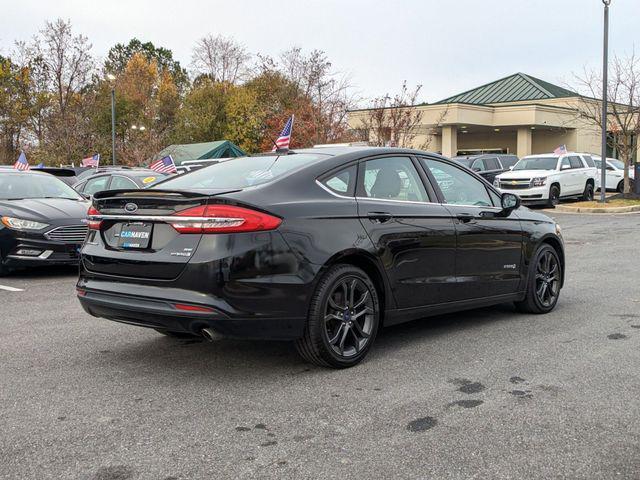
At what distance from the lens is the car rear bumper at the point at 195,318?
423 cm

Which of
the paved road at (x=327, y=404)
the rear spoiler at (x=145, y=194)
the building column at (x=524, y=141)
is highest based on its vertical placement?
the building column at (x=524, y=141)

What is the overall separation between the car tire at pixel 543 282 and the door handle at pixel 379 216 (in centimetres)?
214

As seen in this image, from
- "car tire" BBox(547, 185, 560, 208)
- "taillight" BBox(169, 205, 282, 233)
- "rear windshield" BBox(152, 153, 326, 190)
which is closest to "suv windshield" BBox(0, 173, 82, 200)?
"rear windshield" BBox(152, 153, 326, 190)

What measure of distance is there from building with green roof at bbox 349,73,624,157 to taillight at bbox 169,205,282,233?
33.5 metres

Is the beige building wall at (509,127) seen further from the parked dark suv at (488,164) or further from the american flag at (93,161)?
the american flag at (93,161)

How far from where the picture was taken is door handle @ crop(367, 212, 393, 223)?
16.3ft

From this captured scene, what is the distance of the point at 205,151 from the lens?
3228 centimetres

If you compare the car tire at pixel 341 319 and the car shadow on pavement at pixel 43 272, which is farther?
the car shadow on pavement at pixel 43 272

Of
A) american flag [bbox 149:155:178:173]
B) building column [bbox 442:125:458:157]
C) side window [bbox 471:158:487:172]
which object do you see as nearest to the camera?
american flag [bbox 149:155:178:173]

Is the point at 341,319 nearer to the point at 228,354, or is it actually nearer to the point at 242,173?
the point at 228,354

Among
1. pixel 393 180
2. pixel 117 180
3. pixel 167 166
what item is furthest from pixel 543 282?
pixel 167 166

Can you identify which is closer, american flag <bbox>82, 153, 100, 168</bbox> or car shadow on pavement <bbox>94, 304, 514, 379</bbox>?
car shadow on pavement <bbox>94, 304, 514, 379</bbox>

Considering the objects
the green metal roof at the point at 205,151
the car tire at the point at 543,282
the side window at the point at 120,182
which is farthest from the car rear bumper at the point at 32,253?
the green metal roof at the point at 205,151

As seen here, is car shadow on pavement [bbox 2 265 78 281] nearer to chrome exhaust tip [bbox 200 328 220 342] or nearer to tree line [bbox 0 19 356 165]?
chrome exhaust tip [bbox 200 328 220 342]
